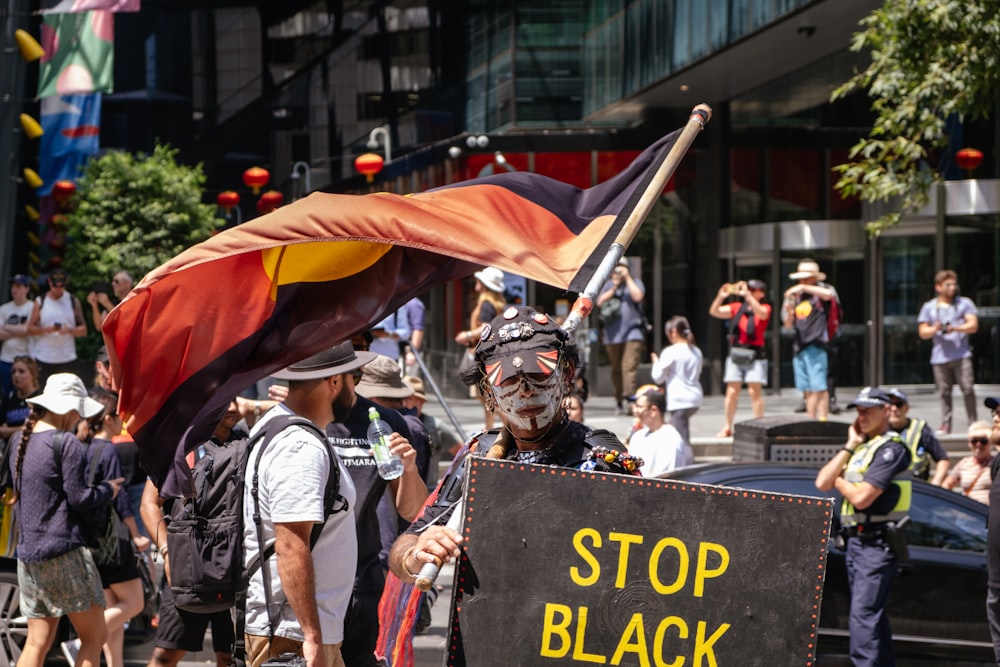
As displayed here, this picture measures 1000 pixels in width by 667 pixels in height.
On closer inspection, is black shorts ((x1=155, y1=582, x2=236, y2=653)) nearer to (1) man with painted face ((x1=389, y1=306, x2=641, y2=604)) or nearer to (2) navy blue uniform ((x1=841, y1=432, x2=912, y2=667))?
(1) man with painted face ((x1=389, y1=306, x2=641, y2=604))

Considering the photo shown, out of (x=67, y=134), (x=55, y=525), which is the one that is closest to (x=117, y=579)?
(x=55, y=525)

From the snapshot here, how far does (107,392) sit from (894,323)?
16.2 metres

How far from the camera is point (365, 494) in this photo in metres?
5.93

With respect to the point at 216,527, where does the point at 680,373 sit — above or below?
above

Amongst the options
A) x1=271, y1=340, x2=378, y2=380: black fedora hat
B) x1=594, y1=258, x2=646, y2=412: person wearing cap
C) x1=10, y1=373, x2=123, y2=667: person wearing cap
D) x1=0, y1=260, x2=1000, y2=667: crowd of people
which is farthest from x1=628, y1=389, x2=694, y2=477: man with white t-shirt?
x1=594, y1=258, x2=646, y2=412: person wearing cap

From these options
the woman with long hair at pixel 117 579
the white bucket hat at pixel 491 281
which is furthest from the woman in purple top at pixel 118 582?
the white bucket hat at pixel 491 281

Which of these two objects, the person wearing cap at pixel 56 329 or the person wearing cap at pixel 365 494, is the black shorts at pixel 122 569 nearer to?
the person wearing cap at pixel 365 494

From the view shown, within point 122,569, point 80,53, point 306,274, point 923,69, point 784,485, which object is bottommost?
point 122,569

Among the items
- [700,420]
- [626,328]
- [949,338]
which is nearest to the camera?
[949,338]

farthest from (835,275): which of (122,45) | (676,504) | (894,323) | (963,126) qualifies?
(122,45)

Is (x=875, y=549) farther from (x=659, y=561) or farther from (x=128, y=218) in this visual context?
(x=128, y=218)

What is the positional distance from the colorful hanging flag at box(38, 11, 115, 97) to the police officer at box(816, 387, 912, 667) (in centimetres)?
1553

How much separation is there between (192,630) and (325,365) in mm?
1667

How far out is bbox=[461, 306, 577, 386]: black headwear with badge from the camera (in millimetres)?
3830
